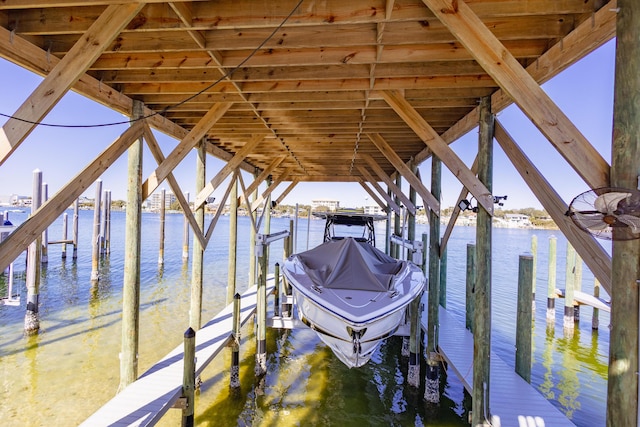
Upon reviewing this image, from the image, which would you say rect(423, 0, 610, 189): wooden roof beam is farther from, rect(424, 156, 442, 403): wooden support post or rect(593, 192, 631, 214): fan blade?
rect(424, 156, 442, 403): wooden support post

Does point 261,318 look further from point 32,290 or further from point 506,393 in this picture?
point 32,290

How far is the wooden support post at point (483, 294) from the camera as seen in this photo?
151 inches

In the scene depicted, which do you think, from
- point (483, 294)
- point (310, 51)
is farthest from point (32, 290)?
point (483, 294)

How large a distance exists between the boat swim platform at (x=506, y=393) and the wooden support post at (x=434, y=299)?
24 cm

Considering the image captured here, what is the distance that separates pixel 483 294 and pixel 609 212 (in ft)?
7.13

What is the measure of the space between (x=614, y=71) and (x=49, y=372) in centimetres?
949

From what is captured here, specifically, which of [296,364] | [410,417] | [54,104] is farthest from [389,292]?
[54,104]

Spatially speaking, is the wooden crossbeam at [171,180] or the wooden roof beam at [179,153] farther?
the wooden crossbeam at [171,180]

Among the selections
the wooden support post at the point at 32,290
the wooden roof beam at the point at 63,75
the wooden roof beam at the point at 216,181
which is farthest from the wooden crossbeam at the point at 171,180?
the wooden support post at the point at 32,290

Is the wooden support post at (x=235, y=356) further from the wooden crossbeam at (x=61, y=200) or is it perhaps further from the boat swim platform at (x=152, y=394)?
the wooden crossbeam at (x=61, y=200)

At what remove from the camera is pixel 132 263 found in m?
4.43

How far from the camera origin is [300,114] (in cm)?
555

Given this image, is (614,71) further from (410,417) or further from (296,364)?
(296,364)

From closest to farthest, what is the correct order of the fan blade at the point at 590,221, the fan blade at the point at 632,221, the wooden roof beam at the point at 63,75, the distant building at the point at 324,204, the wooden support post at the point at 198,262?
the fan blade at the point at 632,221 < the fan blade at the point at 590,221 < the wooden roof beam at the point at 63,75 < the wooden support post at the point at 198,262 < the distant building at the point at 324,204
